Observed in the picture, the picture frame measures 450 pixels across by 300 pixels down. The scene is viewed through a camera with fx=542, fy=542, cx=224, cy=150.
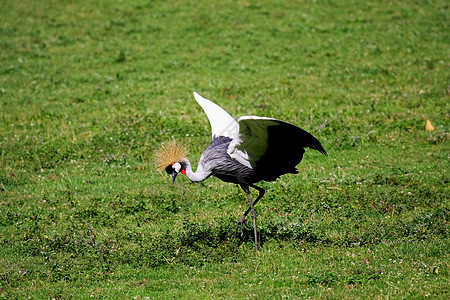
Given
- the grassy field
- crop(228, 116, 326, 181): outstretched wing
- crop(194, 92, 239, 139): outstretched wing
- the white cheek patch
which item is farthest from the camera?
crop(194, 92, 239, 139): outstretched wing

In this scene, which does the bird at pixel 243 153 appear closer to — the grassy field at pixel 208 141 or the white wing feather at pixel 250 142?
the white wing feather at pixel 250 142

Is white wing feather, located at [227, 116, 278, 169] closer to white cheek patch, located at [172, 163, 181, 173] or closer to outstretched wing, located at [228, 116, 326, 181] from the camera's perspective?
outstretched wing, located at [228, 116, 326, 181]

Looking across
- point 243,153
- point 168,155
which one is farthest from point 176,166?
point 243,153

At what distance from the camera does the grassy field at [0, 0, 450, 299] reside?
23.4ft

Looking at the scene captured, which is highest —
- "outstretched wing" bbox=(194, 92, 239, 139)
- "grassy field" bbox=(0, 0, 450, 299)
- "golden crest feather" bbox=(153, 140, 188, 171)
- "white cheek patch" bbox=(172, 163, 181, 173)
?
"outstretched wing" bbox=(194, 92, 239, 139)

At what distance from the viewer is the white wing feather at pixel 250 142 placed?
7211 millimetres

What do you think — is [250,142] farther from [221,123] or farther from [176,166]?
[176,166]

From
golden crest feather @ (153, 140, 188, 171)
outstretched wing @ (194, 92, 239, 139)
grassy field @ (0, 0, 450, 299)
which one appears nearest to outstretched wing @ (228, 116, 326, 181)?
outstretched wing @ (194, 92, 239, 139)

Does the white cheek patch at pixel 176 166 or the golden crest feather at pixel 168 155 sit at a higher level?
the golden crest feather at pixel 168 155

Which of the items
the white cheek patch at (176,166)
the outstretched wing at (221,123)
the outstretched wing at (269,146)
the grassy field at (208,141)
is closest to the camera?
the grassy field at (208,141)

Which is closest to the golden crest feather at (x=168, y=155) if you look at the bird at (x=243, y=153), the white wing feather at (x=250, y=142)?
the bird at (x=243, y=153)

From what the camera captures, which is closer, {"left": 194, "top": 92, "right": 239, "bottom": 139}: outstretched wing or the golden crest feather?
the golden crest feather

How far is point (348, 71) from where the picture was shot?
1591 cm

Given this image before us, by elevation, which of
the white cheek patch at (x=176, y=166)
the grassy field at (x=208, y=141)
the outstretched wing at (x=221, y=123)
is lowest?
the grassy field at (x=208, y=141)
